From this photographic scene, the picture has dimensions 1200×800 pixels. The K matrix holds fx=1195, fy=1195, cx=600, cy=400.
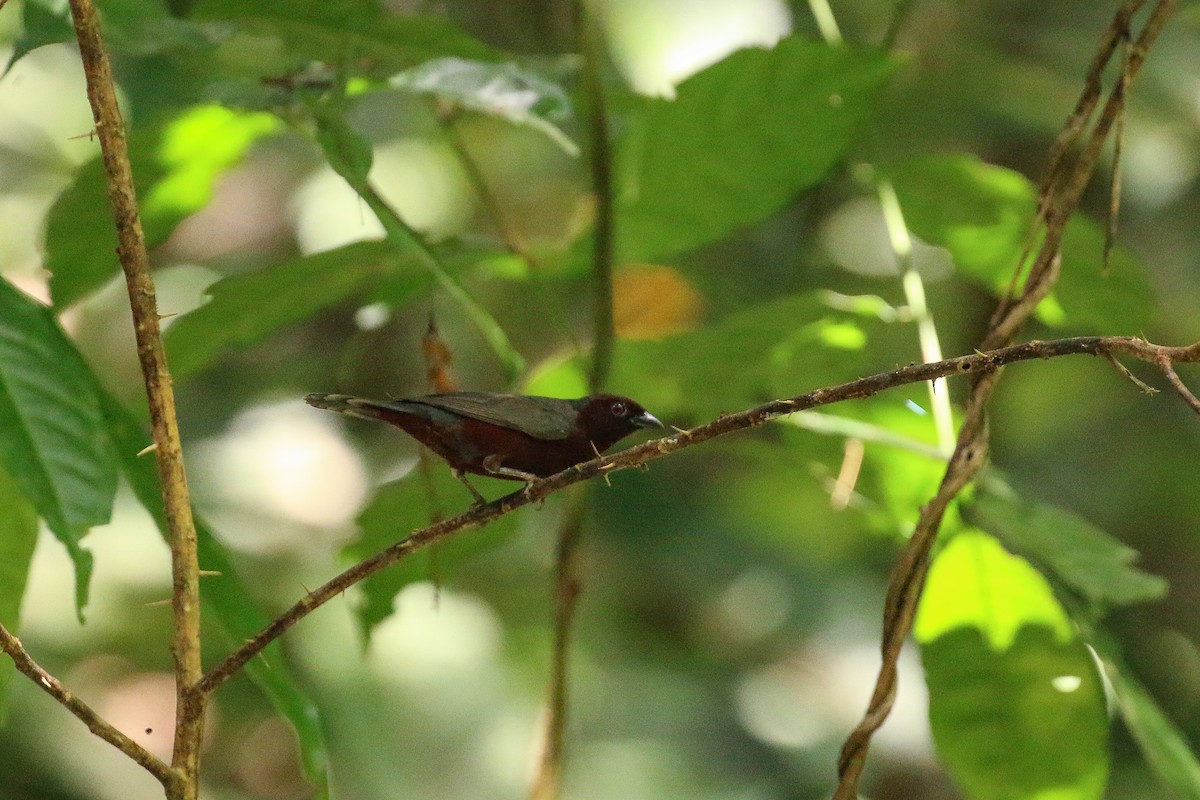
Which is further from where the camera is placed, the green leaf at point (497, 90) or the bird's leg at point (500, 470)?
the bird's leg at point (500, 470)

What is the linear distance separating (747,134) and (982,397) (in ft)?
3.06

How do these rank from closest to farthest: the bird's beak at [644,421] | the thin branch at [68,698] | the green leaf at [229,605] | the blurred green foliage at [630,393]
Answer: the thin branch at [68,698]
the green leaf at [229,605]
the blurred green foliage at [630,393]
the bird's beak at [644,421]

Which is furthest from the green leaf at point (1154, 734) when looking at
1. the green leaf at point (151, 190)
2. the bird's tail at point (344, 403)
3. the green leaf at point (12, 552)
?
the green leaf at point (151, 190)

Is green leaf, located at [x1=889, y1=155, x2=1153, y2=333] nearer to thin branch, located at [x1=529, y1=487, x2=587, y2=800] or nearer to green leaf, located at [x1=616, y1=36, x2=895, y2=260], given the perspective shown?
Result: green leaf, located at [x1=616, y1=36, x2=895, y2=260]

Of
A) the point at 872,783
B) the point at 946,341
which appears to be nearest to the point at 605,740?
the point at 872,783

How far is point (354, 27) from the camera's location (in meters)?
2.65

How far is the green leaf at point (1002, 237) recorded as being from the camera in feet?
8.98

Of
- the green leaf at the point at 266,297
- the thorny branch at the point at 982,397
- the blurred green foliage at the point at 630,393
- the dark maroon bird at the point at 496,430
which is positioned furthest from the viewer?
the dark maroon bird at the point at 496,430

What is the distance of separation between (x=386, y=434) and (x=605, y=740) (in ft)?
5.73

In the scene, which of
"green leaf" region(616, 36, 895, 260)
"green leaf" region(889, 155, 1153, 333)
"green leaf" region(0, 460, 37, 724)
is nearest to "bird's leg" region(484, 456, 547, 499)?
"green leaf" region(616, 36, 895, 260)

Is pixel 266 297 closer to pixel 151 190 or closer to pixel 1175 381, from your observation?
pixel 151 190

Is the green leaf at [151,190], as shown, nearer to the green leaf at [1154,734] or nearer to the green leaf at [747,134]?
the green leaf at [747,134]

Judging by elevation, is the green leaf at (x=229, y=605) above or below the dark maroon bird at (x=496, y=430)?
below

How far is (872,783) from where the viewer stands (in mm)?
4637
